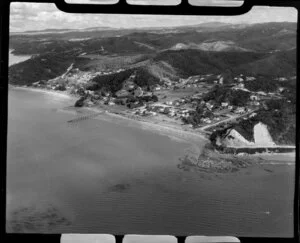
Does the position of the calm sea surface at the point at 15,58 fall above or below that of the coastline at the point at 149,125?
above

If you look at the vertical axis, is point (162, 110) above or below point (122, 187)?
above

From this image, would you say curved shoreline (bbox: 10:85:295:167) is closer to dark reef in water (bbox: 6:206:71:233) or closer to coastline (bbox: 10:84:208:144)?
Result: coastline (bbox: 10:84:208:144)

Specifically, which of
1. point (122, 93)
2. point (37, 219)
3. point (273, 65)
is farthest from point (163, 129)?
point (37, 219)

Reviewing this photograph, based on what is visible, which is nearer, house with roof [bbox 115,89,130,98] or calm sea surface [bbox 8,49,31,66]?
calm sea surface [bbox 8,49,31,66]

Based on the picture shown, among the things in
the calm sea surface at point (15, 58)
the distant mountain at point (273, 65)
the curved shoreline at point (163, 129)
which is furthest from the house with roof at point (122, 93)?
the distant mountain at point (273, 65)

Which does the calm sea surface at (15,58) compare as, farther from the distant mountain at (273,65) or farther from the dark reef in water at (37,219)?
the distant mountain at (273,65)

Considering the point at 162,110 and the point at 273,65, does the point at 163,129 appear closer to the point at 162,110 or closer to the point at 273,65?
the point at 162,110

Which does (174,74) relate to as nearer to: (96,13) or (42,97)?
(96,13)

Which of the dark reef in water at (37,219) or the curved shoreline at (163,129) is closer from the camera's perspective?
the dark reef in water at (37,219)

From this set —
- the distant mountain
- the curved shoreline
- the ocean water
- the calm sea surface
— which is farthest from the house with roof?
the distant mountain

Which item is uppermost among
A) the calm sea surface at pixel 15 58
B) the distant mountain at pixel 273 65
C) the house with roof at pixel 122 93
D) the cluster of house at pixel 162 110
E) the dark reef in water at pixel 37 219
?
the calm sea surface at pixel 15 58
